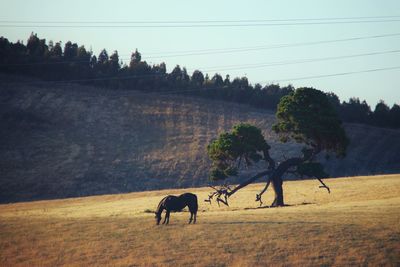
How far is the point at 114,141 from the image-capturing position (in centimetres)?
10006

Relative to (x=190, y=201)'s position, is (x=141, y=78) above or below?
above

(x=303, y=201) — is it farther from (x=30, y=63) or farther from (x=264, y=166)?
(x=30, y=63)

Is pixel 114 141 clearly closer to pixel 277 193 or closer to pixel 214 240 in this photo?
pixel 277 193

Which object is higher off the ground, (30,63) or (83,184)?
(30,63)

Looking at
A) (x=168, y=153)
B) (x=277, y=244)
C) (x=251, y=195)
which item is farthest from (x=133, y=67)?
(x=277, y=244)

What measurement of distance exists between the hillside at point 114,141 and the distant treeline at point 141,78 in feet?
18.4

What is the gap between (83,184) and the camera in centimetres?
7788

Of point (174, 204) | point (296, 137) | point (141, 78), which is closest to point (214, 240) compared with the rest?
point (174, 204)

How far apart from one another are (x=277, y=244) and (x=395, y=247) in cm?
667

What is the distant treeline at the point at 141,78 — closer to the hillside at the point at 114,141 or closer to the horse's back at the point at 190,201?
the hillside at the point at 114,141

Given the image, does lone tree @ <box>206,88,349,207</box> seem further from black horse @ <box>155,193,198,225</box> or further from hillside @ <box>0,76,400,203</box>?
hillside @ <box>0,76,400,203</box>

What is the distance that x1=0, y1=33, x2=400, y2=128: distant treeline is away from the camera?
13100 cm

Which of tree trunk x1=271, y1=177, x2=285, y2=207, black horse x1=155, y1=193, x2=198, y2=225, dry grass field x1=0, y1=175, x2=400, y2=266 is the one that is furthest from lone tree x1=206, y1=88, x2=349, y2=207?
black horse x1=155, y1=193, x2=198, y2=225

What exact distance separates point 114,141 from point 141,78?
1725 inches
